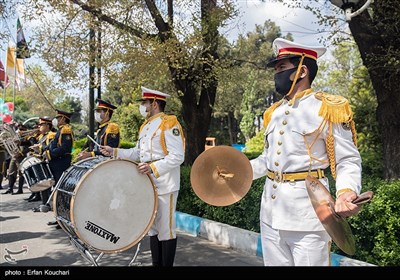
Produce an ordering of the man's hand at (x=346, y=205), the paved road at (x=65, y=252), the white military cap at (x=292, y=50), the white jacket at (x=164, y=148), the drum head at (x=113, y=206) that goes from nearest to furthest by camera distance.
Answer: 1. the man's hand at (x=346, y=205)
2. the white military cap at (x=292, y=50)
3. the drum head at (x=113, y=206)
4. the white jacket at (x=164, y=148)
5. the paved road at (x=65, y=252)

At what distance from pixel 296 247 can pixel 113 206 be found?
1813 millimetres

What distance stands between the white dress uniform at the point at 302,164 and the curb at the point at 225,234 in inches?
74.9

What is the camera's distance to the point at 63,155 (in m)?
7.31

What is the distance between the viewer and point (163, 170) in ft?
13.1

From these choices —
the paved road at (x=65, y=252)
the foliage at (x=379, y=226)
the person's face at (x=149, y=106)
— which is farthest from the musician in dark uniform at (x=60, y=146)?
the foliage at (x=379, y=226)

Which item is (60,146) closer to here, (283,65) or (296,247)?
(283,65)

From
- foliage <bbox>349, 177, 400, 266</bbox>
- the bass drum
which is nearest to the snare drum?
the bass drum

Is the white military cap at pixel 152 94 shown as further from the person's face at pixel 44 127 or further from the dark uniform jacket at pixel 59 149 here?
the person's face at pixel 44 127

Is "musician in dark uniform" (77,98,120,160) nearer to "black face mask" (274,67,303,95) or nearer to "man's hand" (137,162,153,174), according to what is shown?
"man's hand" (137,162,153,174)

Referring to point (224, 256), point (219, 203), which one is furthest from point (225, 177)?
point (224, 256)

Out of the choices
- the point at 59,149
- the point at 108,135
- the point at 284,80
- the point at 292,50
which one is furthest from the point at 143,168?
the point at 59,149

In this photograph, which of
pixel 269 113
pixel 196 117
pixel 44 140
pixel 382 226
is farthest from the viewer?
pixel 196 117

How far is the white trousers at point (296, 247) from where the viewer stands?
245cm

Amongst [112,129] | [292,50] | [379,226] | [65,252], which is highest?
[292,50]
